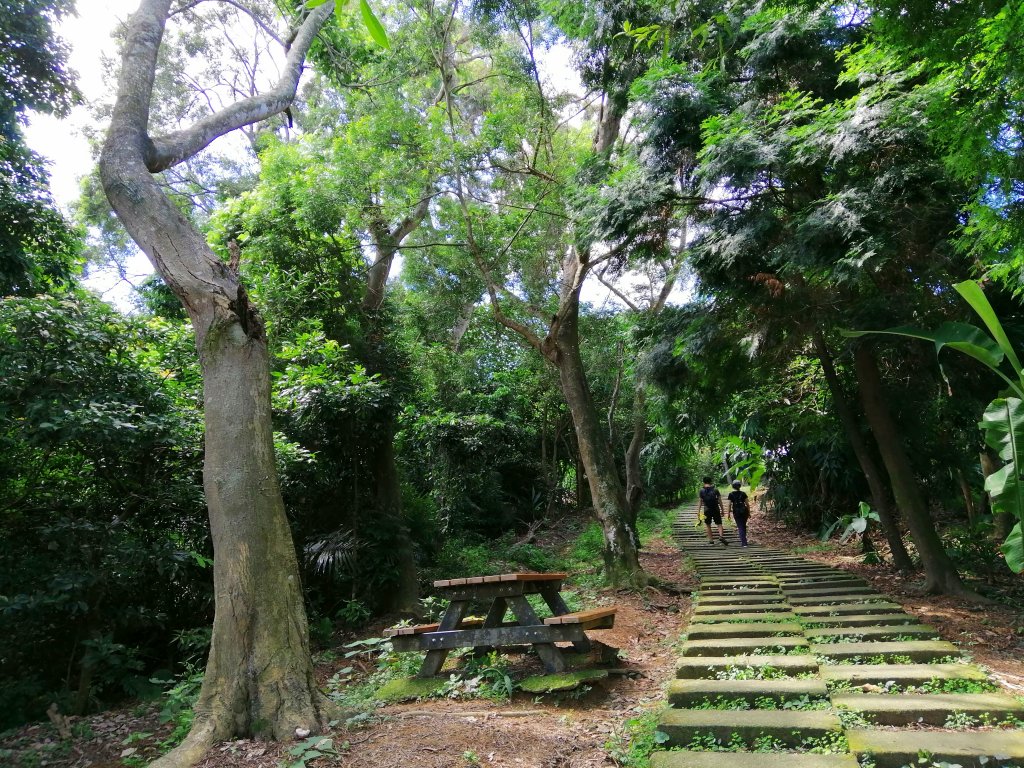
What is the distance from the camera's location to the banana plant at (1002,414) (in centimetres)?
429

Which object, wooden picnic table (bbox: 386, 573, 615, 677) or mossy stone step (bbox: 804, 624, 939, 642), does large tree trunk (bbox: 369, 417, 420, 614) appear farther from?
mossy stone step (bbox: 804, 624, 939, 642)

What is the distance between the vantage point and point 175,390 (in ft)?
20.9

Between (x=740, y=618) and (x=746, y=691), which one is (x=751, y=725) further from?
(x=740, y=618)

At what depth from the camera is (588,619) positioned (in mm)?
4949

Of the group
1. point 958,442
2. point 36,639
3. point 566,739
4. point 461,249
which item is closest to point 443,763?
point 566,739

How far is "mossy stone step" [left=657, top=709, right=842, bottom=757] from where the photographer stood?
3.36 meters

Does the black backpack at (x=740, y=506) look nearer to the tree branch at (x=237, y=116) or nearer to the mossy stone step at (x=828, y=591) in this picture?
the mossy stone step at (x=828, y=591)

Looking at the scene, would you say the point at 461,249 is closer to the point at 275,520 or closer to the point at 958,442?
the point at 275,520

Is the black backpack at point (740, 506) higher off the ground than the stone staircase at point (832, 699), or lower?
higher

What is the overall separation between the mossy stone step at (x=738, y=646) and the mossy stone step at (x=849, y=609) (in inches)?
52.3

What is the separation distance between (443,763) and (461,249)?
870cm

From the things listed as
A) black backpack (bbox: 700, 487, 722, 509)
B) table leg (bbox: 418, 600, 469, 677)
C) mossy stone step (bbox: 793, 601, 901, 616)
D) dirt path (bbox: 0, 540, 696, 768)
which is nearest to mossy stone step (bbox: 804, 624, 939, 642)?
mossy stone step (bbox: 793, 601, 901, 616)

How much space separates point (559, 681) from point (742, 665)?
1319 millimetres

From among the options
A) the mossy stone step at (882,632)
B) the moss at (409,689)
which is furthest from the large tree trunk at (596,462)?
the moss at (409,689)
